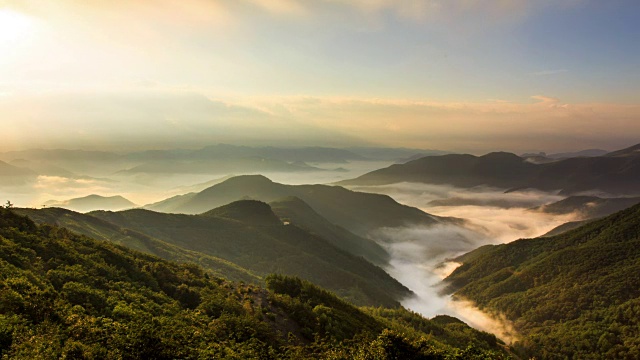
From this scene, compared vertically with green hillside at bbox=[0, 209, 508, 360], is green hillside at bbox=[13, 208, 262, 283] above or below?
below

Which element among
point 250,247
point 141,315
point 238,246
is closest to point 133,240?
point 238,246

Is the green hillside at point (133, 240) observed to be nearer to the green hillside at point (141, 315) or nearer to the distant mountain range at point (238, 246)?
the distant mountain range at point (238, 246)

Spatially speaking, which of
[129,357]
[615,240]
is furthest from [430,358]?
[615,240]

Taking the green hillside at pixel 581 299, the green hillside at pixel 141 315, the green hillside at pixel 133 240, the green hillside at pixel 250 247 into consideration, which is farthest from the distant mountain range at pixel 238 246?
the green hillside at pixel 141 315

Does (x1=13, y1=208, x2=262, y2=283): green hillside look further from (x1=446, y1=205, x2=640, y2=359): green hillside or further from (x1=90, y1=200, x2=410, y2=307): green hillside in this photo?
(x1=446, y1=205, x2=640, y2=359): green hillside

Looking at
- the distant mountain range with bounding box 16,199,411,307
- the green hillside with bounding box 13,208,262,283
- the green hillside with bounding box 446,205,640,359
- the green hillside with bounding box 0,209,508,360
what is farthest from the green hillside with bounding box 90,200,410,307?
the green hillside with bounding box 0,209,508,360

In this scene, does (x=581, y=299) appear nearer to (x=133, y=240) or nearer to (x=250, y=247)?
(x=250, y=247)

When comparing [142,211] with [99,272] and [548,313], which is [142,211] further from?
[548,313]
